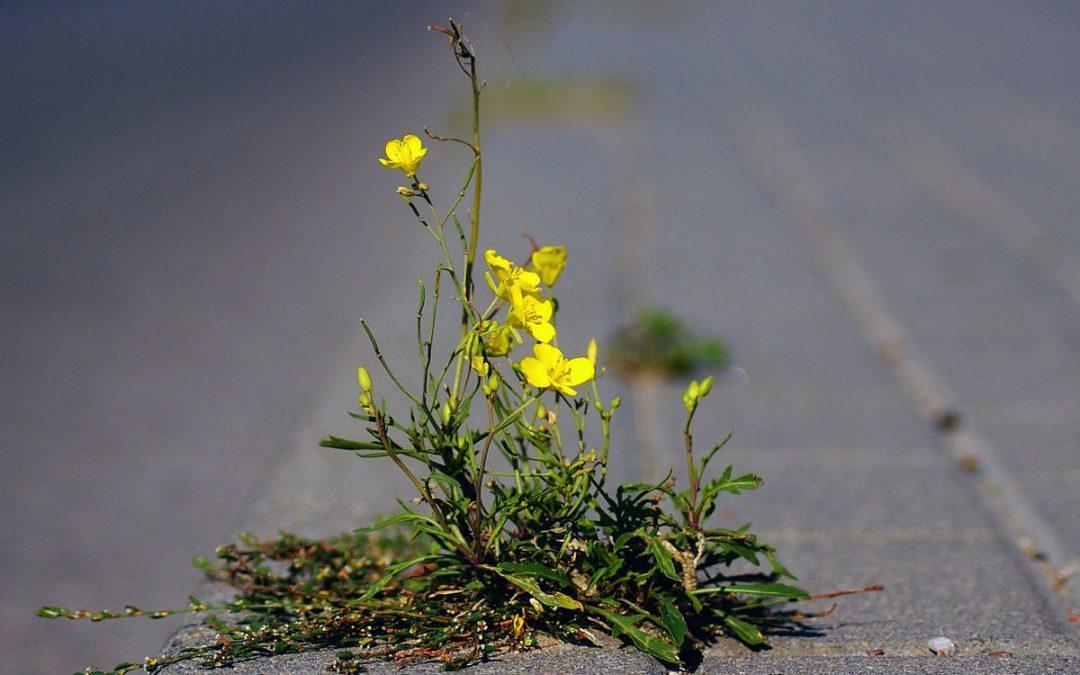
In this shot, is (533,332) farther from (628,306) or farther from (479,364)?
(628,306)

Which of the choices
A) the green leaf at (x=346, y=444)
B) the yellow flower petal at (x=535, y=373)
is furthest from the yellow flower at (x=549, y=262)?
the green leaf at (x=346, y=444)

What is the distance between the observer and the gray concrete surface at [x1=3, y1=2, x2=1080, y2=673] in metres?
3.21

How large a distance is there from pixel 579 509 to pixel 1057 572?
53.3 inches

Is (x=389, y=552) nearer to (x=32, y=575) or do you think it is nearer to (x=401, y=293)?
(x=32, y=575)

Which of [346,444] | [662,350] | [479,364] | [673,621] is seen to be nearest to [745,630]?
[673,621]

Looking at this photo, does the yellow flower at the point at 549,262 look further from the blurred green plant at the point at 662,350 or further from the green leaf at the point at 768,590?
the blurred green plant at the point at 662,350

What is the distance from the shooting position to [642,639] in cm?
229

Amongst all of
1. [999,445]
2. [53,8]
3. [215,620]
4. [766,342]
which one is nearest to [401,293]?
[766,342]

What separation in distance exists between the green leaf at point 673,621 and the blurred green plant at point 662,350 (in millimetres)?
2246

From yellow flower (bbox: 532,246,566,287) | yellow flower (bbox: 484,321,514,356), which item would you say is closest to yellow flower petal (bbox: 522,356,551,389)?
yellow flower (bbox: 484,321,514,356)

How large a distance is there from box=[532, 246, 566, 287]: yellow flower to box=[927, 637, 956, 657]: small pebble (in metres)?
1.10

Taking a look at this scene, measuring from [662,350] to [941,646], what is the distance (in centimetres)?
222

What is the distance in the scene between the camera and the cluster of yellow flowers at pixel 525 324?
225 centimetres

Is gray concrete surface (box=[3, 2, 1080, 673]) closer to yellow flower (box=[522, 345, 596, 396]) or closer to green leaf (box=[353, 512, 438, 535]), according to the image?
green leaf (box=[353, 512, 438, 535])
